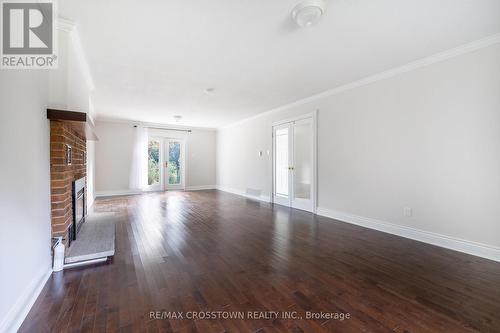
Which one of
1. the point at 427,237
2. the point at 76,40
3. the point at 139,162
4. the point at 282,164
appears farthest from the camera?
the point at 139,162

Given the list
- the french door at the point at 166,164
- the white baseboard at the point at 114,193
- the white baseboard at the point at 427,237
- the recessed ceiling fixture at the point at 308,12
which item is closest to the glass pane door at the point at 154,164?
the french door at the point at 166,164

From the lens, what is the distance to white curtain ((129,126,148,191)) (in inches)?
299

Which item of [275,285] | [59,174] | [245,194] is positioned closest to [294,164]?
[245,194]

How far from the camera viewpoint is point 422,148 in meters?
3.20

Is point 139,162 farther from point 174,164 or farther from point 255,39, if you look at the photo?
point 255,39

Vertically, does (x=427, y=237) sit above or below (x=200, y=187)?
below

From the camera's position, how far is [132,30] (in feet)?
7.96

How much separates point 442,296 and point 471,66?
2.76 meters

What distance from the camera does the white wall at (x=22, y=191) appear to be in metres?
1.42

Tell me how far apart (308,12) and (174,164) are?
24.8ft

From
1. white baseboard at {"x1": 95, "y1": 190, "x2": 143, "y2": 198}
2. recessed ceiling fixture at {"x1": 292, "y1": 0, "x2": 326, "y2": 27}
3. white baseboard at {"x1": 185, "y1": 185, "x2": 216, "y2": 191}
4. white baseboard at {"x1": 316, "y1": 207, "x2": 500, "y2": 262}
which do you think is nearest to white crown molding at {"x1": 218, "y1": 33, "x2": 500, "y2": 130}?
recessed ceiling fixture at {"x1": 292, "y1": 0, "x2": 326, "y2": 27}

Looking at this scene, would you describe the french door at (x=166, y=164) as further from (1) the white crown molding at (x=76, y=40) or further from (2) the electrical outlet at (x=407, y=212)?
(2) the electrical outlet at (x=407, y=212)

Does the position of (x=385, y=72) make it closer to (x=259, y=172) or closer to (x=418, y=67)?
(x=418, y=67)

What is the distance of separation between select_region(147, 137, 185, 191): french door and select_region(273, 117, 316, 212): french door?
14.0 feet
